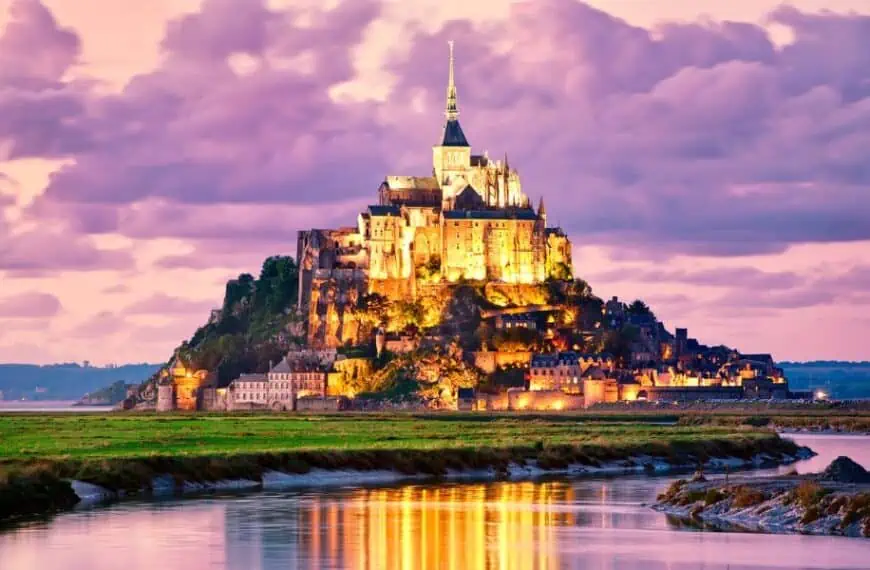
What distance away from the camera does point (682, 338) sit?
190 metres

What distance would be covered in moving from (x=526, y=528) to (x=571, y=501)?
9.18 meters

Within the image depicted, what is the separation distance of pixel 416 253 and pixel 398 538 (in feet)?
444

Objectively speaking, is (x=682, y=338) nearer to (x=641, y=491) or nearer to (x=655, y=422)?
(x=655, y=422)

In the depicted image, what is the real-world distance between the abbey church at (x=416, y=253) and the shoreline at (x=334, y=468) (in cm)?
9153

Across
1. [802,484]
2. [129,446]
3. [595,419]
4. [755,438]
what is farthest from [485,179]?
[802,484]

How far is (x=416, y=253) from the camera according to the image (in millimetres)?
180625

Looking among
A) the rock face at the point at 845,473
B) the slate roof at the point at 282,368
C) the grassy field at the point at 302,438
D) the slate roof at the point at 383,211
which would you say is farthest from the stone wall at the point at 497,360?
the rock face at the point at 845,473

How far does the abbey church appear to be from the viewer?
17900cm

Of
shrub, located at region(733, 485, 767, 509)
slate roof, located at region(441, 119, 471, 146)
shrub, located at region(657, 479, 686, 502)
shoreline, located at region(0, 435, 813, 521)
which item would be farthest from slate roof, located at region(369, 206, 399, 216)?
shrub, located at region(733, 485, 767, 509)

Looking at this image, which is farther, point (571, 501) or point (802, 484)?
point (571, 501)

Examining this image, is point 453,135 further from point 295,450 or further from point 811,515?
point 811,515

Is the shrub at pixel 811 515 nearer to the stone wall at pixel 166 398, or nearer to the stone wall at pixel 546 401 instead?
the stone wall at pixel 546 401

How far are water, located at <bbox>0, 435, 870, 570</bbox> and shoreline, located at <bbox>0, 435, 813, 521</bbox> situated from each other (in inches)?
93.7

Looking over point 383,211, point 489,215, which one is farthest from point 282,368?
point 489,215
